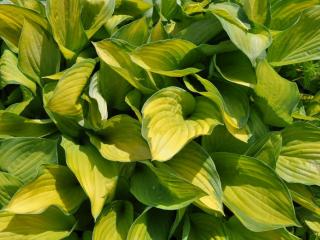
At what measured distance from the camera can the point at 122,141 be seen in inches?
62.4

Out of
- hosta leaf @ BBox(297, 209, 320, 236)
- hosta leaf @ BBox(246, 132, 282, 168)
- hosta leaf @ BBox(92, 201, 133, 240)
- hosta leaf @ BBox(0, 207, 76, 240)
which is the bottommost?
hosta leaf @ BBox(297, 209, 320, 236)

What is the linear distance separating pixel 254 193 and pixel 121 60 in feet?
1.98

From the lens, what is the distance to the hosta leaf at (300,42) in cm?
159

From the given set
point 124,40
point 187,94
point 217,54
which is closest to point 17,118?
point 124,40

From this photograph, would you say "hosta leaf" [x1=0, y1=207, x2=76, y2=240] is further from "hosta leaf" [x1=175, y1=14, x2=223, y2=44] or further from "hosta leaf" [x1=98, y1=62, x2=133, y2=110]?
"hosta leaf" [x1=175, y1=14, x2=223, y2=44]

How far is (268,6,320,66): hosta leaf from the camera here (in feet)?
5.23

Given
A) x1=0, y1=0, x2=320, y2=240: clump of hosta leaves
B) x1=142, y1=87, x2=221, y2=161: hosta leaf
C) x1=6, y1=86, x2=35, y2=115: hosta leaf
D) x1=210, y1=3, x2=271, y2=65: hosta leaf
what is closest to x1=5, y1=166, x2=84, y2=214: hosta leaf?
x1=0, y1=0, x2=320, y2=240: clump of hosta leaves

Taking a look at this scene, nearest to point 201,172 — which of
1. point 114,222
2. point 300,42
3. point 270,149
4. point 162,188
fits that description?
point 162,188

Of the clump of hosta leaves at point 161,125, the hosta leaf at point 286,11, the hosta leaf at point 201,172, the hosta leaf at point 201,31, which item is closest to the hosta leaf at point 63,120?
the clump of hosta leaves at point 161,125

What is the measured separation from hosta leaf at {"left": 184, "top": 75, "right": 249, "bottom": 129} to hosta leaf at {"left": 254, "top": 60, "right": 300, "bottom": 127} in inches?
2.6

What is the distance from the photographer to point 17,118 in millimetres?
1660

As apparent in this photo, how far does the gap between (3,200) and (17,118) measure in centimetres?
28

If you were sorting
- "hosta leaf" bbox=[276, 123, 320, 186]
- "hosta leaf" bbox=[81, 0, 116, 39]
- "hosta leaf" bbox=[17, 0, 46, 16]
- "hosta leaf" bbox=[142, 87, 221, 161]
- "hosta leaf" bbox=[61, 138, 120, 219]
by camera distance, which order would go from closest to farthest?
1. "hosta leaf" bbox=[142, 87, 221, 161]
2. "hosta leaf" bbox=[61, 138, 120, 219]
3. "hosta leaf" bbox=[276, 123, 320, 186]
4. "hosta leaf" bbox=[81, 0, 116, 39]
5. "hosta leaf" bbox=[17, 0, 46, 16]

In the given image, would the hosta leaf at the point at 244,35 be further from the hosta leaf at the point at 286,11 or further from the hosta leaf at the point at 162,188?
the hosta leaf at the point at 162,188
